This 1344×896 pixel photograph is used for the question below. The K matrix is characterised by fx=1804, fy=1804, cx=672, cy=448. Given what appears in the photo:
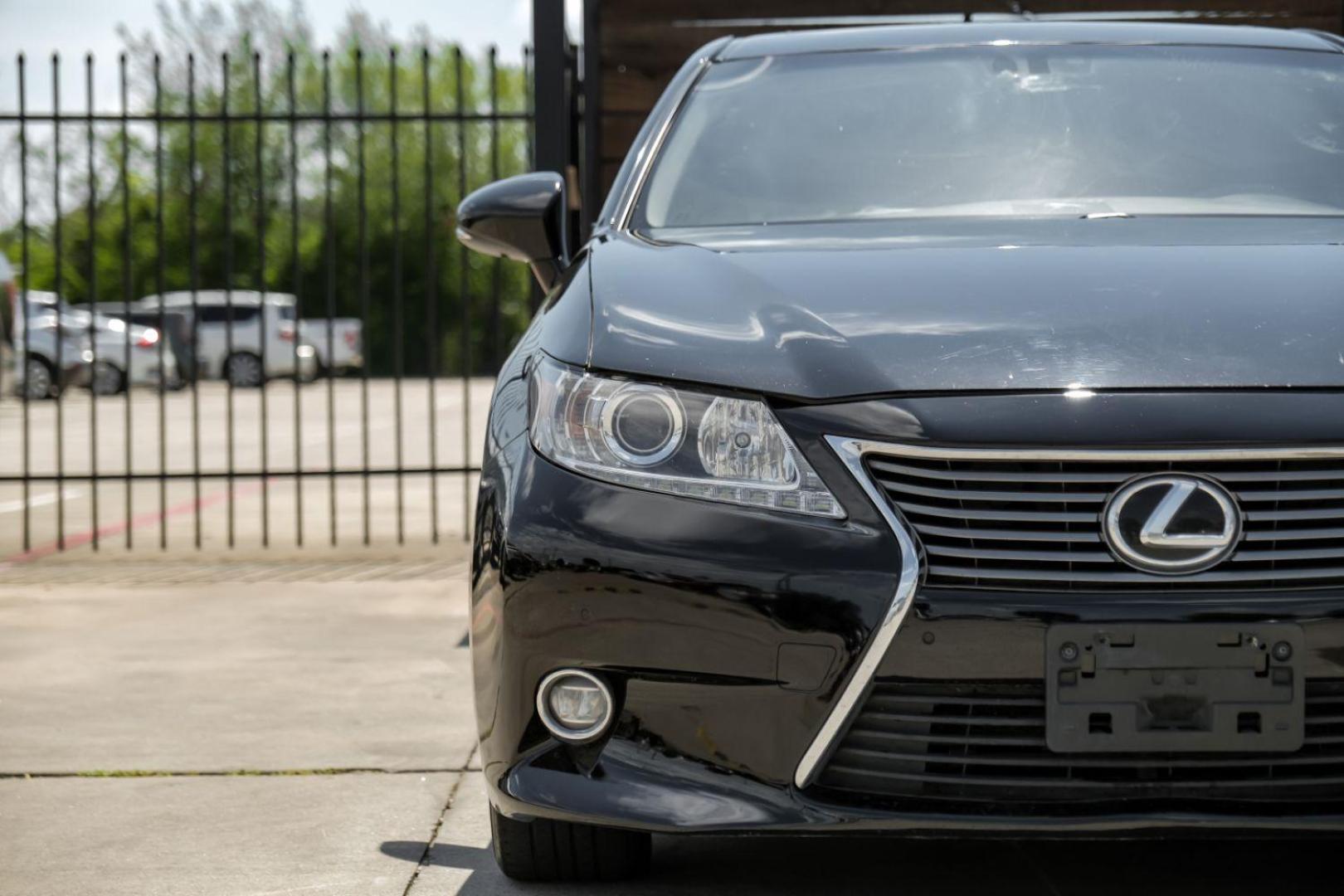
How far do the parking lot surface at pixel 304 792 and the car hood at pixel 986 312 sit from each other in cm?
73

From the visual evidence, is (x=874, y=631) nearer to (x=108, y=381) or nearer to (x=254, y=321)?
(x=108, y=381)

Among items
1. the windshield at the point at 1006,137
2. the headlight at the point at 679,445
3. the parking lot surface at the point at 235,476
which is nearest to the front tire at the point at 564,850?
the headlight at the point at 679,445

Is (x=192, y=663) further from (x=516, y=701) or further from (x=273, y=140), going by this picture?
(x=273, y=140)

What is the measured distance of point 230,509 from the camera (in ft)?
27.5

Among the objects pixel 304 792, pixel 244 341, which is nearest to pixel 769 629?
pixel 304 792

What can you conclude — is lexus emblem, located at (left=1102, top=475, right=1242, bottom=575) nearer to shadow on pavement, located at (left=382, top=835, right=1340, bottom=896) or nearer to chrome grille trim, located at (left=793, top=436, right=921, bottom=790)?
chrome grille trim, located at (left=793, top=436, right=921, bottom=790)

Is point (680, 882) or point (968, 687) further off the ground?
point (968, 687)

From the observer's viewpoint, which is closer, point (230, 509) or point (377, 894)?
point (377, 894)

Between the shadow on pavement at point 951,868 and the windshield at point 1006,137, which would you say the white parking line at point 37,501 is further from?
the shadow on pavement at point 951,868

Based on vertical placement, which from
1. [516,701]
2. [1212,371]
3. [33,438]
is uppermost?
[1212,371]

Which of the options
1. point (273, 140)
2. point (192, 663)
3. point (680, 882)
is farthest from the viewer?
point (273, 140)

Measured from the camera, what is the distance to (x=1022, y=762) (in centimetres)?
Result: 239

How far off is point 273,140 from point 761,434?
3981 centimetres

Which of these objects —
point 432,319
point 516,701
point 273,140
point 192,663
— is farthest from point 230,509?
point 273,140
